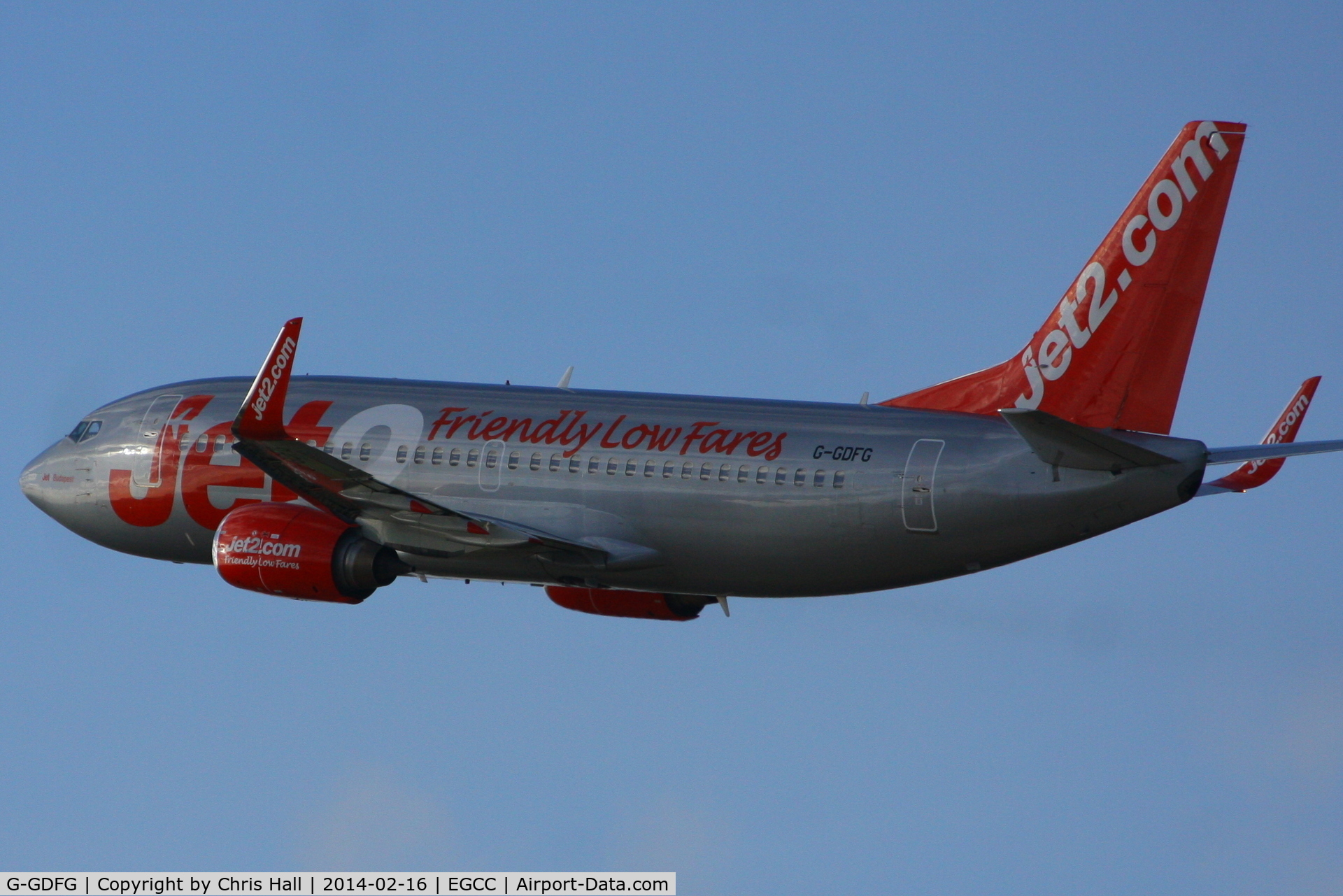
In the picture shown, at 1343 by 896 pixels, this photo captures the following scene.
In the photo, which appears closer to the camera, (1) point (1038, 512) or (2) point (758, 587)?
(1) point (1038, 512)

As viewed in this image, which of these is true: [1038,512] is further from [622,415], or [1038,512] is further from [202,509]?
[202,509]

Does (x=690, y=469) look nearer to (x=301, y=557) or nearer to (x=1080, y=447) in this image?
(x=301, y=557)

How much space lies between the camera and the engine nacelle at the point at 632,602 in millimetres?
42875

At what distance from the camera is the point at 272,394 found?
35.9m

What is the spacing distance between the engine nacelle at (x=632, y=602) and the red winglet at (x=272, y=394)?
8195mm

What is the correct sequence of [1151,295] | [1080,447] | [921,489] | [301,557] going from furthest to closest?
[301,557] < [921,489] < [1151,295] < [1080,447]

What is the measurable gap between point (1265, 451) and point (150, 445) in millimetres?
21770

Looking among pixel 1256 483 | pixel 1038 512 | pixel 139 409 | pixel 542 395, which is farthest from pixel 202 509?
pixel 1256 483

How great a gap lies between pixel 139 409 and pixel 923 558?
17.3m

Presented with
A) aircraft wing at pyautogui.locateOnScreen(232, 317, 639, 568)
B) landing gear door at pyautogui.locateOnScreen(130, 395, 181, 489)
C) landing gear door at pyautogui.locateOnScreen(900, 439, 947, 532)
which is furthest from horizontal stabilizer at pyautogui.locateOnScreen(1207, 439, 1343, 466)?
landing gear door at pyautogui.locateOnScreen(130, 395, 181, 489)

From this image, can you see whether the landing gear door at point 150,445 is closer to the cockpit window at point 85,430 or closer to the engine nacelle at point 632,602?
the cockpit window at point 85,430

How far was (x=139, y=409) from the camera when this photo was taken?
1757 inches

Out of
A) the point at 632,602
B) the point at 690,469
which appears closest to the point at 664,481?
the point at 690,469

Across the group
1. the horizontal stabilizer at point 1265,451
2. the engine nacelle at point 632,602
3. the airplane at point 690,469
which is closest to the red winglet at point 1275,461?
the airplane at point 690,469
